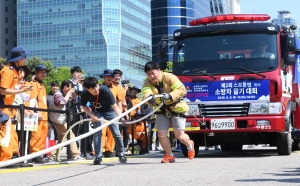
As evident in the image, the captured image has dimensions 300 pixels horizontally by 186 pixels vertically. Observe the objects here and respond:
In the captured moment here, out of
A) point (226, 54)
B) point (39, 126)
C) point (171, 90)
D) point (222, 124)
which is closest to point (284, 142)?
point (222, 124)

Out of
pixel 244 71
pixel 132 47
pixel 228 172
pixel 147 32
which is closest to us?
pixel 228 172

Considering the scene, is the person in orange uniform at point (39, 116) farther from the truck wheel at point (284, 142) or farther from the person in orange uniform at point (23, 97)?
the truck wheel at point (284, 142)

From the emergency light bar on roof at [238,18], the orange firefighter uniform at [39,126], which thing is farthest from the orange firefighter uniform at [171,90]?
the emergency light bar on roof at [238,18]

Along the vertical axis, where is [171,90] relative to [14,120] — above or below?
above

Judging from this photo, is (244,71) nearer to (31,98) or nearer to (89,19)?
(31,98)

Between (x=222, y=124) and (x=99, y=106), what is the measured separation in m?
3.06

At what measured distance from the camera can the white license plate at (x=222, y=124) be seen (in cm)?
1434

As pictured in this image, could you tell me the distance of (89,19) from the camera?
114 metres

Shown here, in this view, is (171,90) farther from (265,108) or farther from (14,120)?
(14,120)

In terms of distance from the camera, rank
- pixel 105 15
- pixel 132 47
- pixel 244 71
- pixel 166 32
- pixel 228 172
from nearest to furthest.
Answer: pixel 228 172, pixel 244 71, pixel 105 15, pixel 132 47, pixel 166 32

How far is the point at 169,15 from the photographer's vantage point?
470ft

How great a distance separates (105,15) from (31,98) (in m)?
100

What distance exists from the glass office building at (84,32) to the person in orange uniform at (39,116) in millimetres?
99296

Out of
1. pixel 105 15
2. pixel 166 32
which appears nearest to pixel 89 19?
pixel 105 15
